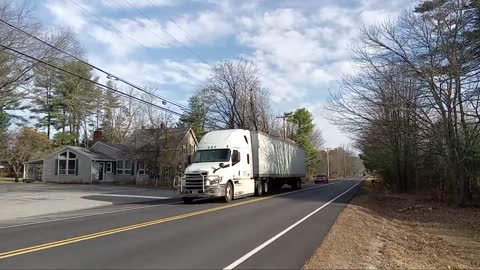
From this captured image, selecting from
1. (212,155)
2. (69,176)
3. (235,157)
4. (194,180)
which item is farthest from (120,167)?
(194,180)

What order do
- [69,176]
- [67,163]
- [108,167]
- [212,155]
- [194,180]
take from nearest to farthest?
1. [194,180]
2. [212,155]
3. [69,176]
4. [67,163]
5. [108,167]

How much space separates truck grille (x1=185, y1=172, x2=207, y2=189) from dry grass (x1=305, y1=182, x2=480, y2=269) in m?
8.35

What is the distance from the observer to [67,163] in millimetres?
55031

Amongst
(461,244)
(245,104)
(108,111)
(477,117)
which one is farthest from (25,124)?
(461,244)

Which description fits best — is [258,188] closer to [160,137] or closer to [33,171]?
[160,137]

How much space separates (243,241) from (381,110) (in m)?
24.9

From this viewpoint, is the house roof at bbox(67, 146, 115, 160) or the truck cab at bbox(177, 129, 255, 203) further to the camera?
the house roof at bbox(67, 146, 115, 160)

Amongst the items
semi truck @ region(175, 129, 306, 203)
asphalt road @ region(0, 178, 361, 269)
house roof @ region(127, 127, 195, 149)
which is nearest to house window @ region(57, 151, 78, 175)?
house roof @ region(127, 127, 195, 149)

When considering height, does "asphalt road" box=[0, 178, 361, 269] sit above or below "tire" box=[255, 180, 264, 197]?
below

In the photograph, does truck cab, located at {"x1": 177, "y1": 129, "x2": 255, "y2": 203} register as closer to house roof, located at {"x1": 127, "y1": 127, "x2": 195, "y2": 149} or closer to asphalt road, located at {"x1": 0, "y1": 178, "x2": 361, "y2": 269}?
asphalt road, located at {"x1": 0, "y1": 178, "x2": 361, "y2": 269}

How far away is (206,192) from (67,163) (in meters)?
36.2

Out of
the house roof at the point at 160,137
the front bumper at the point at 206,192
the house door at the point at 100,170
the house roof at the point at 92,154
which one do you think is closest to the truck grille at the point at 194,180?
the front bumper at the point at 206,192

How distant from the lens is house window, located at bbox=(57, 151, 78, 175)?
5503cm

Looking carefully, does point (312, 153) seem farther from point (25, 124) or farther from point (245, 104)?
point (25, 124)
